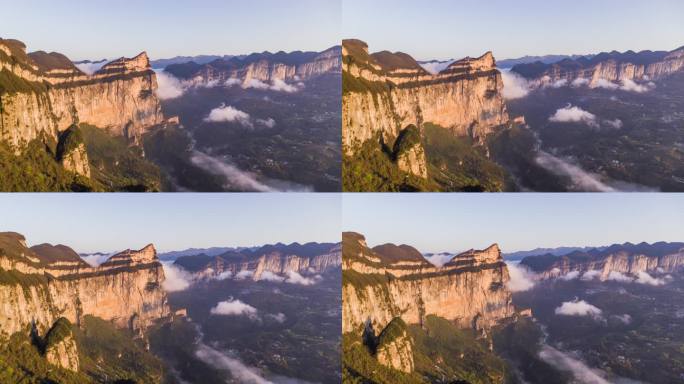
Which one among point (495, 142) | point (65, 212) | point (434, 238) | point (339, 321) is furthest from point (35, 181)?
point (495, 142)

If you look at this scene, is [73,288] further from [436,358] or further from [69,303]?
[436,358]

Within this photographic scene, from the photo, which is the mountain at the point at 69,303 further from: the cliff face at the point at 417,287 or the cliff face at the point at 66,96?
the cliff face at the point at 417,287

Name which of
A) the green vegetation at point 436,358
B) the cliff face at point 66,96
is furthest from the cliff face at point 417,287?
the cliff face at point 66,96

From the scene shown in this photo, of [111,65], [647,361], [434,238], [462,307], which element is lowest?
[647,361]

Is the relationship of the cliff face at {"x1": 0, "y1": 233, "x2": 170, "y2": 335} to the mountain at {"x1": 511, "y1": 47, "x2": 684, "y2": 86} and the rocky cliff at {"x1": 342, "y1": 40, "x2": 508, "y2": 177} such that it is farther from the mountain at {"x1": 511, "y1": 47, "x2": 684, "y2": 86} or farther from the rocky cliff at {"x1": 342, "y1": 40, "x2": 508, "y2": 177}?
the mountain at {"x1": 511, "y1": 47, "x2": 684, "y2": 86}

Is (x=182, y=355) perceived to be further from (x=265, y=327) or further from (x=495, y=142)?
(x=495, y=142)

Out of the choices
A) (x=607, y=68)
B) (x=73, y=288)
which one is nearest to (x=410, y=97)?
(x=607, y=68)
